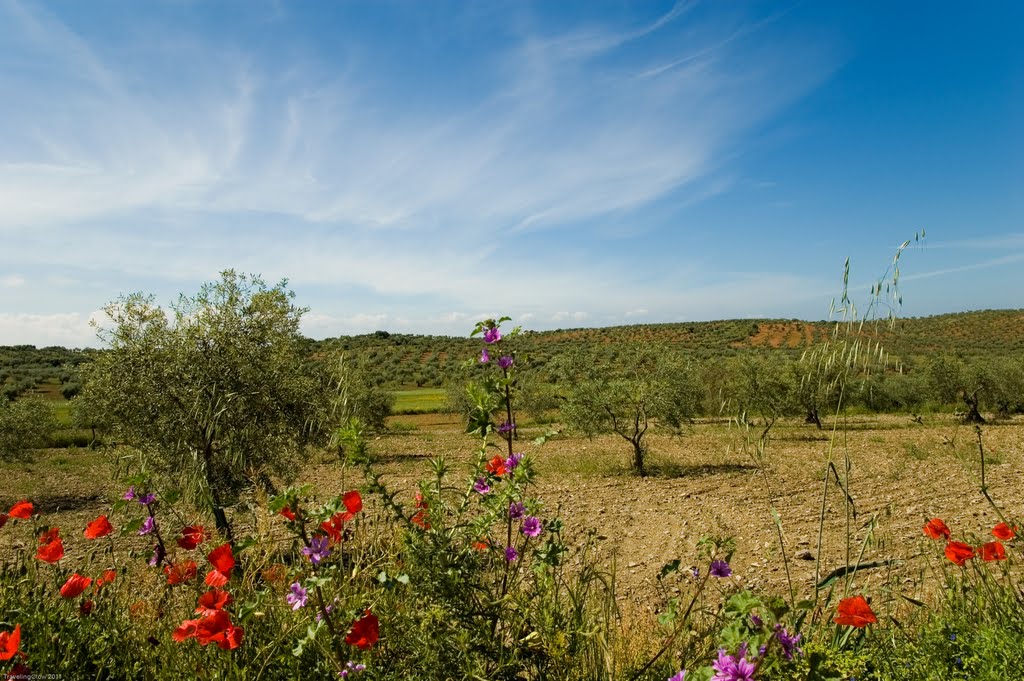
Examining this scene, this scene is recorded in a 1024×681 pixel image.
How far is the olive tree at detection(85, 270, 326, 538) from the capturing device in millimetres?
9469

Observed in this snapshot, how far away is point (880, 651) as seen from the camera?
2689 mm

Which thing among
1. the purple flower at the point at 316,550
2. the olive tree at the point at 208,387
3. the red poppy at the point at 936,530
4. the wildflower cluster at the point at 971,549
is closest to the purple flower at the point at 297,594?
the purple flower at the point at 316,550

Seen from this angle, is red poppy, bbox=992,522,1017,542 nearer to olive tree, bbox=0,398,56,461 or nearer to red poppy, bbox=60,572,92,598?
red poppy, bbox=60,572,92,598

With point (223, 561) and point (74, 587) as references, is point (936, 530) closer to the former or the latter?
point (223, 561)

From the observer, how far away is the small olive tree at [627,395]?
1919 centimetres

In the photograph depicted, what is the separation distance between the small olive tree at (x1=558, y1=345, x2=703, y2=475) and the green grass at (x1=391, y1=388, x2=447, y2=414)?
1053 inches

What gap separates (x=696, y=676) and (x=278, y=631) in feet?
6.52

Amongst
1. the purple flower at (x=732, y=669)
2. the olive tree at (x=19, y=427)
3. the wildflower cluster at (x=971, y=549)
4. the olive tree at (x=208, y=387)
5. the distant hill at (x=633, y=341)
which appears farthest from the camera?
the distant hill at (x=633, y=341)

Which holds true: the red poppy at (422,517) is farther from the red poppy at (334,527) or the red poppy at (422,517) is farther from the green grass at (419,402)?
the green grass at (419,402)

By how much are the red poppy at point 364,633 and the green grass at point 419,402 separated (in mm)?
42907

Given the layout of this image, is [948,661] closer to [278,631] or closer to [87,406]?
[278,631]

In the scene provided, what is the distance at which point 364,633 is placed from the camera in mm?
2061

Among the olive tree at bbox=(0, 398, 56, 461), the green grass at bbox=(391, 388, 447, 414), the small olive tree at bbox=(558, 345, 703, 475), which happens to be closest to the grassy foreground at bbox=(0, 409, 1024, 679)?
the small olive tree at bbox=(558, 345, 703, 475)

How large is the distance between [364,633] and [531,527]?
0.91 metres
